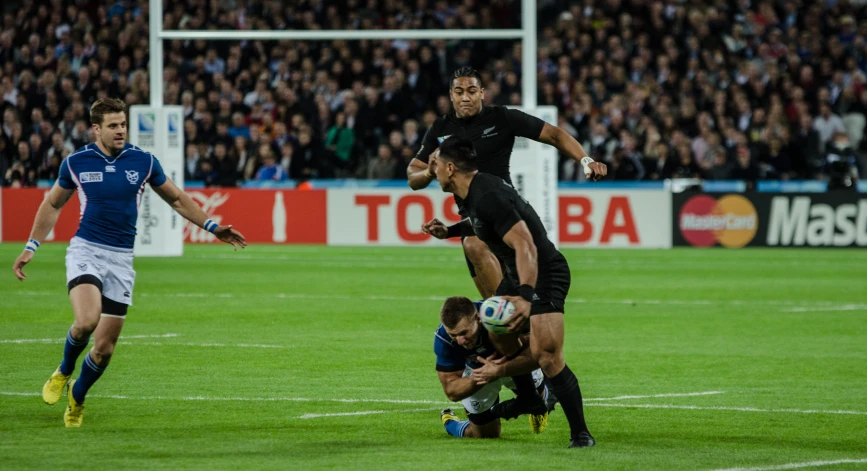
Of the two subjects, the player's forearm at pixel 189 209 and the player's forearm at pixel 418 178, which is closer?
the player's forearm at pixel 189 209

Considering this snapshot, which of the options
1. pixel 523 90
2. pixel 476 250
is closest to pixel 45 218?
pixel 476 250

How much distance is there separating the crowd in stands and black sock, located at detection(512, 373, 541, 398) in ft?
63.8

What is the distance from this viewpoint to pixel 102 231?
9.73 metres

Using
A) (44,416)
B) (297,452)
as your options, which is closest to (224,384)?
(44,416)

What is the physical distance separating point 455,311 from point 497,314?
57 centimetres

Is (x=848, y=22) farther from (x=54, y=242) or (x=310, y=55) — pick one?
(x=54, y=242)

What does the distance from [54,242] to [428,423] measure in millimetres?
22218

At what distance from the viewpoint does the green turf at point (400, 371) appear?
27.6ft

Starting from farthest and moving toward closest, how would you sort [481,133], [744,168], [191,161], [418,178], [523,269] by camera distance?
[191,161] < [744,168] < [481,133] < [418,178] < [523,269]

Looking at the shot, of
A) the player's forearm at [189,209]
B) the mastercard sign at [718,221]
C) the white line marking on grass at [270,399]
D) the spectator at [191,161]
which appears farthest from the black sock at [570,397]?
the spectator at [191,161]

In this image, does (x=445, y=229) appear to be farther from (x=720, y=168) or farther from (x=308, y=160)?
(x=308, y=160)

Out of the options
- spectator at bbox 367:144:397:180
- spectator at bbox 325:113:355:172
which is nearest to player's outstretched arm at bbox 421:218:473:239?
spectator at bbox 367:144:397:180

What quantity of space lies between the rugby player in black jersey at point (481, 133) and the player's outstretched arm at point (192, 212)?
5.68 ft

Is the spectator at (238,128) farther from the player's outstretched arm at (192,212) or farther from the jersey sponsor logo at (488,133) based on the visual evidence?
the player's outstretched arm at (192,212)
